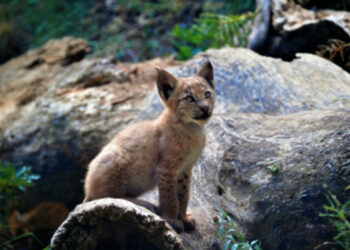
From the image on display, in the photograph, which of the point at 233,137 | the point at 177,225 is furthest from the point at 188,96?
the point at 177,225

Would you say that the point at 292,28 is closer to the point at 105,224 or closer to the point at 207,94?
the point at 207,94

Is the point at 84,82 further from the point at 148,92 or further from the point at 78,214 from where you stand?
the point at 78,214

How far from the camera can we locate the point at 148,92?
6684 millimetres

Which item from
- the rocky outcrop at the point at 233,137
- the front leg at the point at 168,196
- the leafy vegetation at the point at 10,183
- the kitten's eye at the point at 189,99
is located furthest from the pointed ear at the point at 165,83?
the leafy vegetation at the point at 10,183

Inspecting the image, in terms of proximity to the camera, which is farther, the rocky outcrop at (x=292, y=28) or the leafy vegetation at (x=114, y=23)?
the leafy vegetation at (x=114, y=23)

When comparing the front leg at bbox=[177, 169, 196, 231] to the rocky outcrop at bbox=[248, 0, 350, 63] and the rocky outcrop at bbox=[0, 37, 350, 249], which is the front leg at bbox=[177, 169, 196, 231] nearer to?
the rocky outcrop at bbox=[0, 37, 350, 249]

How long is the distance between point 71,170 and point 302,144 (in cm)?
394

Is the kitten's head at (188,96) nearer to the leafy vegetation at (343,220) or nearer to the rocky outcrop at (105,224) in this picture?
the rocky outcrop at (105,224)

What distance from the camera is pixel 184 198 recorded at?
3.82 metres

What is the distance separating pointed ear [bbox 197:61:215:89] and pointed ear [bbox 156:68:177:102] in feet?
1.13

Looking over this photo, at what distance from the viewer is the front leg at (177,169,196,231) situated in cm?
368

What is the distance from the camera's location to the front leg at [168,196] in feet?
11.7

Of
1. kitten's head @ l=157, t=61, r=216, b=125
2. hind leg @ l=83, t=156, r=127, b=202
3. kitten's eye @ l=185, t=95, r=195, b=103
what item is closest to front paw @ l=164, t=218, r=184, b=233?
hind leg @ l=83, t=156, r=127, b=202

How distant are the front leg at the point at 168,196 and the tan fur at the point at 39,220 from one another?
11.0ft
